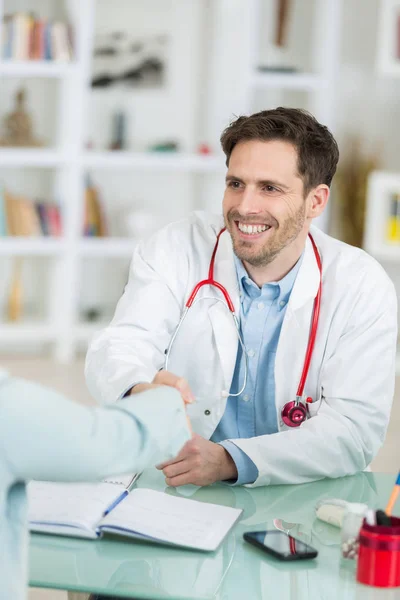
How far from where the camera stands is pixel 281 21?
18.9 ft

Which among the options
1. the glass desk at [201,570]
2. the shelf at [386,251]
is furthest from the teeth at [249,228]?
the shelf at [386,251]

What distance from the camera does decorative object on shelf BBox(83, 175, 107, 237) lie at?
562 centimetres

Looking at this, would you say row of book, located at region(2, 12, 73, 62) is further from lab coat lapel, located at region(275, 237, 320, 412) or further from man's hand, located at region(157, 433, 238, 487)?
man's hand, located at region(157, 433, 238, 487)

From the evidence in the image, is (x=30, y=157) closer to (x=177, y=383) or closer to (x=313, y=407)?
(x=313, y=407)

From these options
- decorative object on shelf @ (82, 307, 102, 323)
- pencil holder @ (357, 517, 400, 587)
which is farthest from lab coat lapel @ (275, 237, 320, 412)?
decorative object on shelf @ (82, 307, 102, 323)

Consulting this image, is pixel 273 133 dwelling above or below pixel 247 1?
below

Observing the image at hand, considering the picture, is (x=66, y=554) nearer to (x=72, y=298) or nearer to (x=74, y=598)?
(x=74, y=598)

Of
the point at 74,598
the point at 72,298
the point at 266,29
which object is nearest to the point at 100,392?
the point at 74,598

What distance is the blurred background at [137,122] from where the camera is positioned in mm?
5367

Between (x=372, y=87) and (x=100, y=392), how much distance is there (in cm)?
426

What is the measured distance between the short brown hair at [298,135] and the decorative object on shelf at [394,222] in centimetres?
312

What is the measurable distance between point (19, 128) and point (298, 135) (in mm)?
3522

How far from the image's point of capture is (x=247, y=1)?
5.47 m

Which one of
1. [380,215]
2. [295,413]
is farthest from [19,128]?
[295,413]
